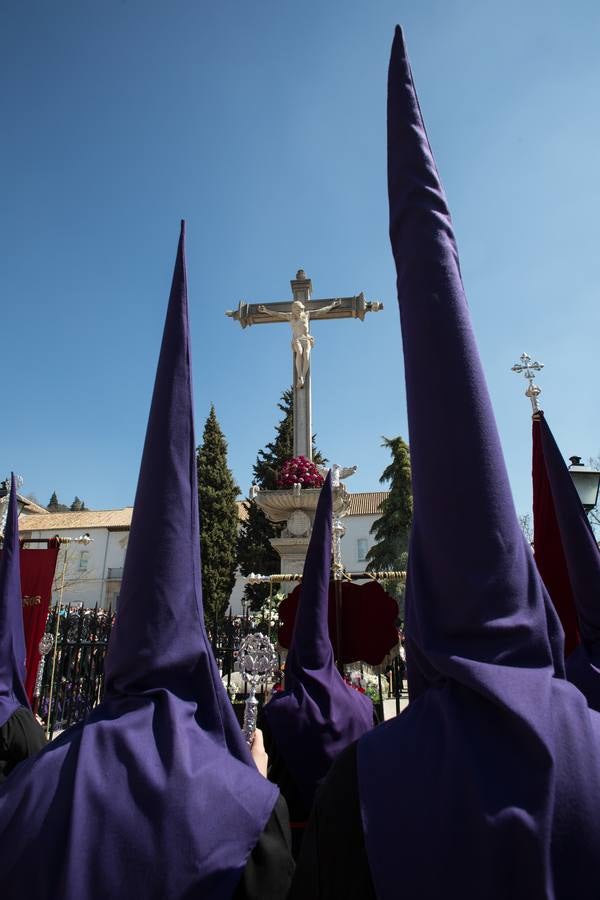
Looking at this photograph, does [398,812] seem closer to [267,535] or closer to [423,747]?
[423,747]

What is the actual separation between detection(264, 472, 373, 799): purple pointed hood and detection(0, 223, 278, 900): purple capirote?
4.52 ft

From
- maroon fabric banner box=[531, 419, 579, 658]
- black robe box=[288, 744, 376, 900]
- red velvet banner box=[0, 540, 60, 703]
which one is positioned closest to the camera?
black robe box=[288, 744, 376, 900]

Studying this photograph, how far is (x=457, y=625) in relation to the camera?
121 cm

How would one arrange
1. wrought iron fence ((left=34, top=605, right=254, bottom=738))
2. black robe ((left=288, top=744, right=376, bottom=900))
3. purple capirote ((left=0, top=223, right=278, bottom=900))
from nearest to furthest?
1. black robe ((left=288, top=744, right=376, bottom=900))
2. purple capirote ((left=0, top=223, right=278, bottom=900))
3. wrought iron fence ((left=34, top=605, right=254, bottom=738))

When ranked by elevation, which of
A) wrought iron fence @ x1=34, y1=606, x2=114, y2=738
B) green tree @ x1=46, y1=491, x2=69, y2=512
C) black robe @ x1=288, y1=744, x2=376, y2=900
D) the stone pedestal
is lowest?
wrought iron fence @ x1=34, y1=606, x2=114, y2=738

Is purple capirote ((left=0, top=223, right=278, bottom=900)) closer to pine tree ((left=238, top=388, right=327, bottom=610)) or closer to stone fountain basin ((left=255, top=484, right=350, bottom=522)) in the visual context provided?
stone fountain basin ((left=255, top=484, right=350, bottom=522))

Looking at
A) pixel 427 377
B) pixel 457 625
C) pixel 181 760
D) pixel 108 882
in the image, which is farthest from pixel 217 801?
pixel 427 377

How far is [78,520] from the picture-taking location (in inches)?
1949

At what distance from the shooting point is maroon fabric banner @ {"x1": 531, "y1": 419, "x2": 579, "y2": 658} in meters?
3.61

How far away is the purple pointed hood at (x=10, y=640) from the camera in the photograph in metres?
3.44

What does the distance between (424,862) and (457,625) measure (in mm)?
440

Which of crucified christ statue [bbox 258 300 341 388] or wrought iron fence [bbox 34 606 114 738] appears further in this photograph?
crucified christ statue [bbox 258 300 341 388]

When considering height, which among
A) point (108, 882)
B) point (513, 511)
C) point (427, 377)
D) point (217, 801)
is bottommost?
point (108, 882)

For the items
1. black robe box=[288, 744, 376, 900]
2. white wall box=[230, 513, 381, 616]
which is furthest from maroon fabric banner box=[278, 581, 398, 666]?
white wall box=[230, 513, 381, 616]
